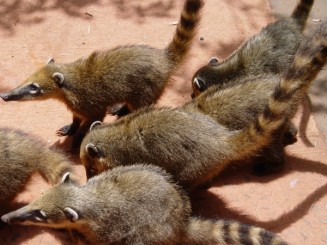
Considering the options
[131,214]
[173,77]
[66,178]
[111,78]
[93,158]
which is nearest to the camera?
[131,214]

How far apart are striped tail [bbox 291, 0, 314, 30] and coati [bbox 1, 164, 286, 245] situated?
2.43m

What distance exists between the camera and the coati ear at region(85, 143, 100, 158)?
188 inches

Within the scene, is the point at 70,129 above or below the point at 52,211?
below

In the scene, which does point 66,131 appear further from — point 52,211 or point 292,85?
point 292,85

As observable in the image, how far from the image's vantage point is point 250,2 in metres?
7.19

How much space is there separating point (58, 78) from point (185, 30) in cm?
132

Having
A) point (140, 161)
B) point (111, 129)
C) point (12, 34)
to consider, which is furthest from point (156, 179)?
point (12, 34)

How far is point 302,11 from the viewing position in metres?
5.83

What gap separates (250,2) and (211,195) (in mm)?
3113

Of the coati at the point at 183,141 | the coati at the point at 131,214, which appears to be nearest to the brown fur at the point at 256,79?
the coati at the point at 183,141

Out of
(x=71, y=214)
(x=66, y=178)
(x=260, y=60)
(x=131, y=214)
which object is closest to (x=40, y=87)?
(x=66, y=178)

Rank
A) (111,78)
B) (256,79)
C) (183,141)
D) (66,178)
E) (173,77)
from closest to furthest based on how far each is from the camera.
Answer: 1. (66,178)
2. (183,141)
3. (256,79)
4. (111,78)
5. (173,77)

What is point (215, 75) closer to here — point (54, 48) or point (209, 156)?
point (209, 156)

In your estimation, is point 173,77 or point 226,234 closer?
point 226,234
